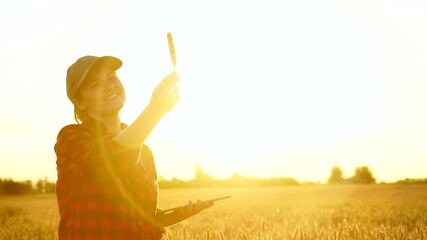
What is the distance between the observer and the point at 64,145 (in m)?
2.56

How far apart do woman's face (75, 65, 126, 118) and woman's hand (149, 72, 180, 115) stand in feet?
2.05

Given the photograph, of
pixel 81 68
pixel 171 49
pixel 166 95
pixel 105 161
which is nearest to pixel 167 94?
pixel 166 95

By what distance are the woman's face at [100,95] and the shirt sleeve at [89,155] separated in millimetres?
143

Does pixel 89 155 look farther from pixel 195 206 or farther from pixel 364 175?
pixel 364 175

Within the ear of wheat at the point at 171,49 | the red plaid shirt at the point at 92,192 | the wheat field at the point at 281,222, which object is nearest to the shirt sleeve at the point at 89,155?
the red plaid shirt at the point at 92,192

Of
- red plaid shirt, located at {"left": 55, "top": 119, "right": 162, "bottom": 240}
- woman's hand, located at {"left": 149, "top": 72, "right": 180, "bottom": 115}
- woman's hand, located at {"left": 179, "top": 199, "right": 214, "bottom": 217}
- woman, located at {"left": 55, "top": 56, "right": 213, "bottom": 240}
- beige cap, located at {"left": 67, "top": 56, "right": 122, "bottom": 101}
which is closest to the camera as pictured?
woman's hand, located at {"left": 149, "top": 72, "right": 180, "bottom": 115}

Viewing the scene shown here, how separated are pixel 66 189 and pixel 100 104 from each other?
47 cm

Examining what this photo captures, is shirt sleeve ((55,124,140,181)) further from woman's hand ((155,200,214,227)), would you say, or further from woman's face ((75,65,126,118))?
woman's hand ((155,200,214,227))

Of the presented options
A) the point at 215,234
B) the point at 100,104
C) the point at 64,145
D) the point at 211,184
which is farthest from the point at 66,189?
the point at 211,184

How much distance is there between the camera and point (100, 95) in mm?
2717

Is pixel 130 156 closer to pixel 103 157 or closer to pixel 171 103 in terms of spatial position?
pixel 103 157

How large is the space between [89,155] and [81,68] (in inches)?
24.7

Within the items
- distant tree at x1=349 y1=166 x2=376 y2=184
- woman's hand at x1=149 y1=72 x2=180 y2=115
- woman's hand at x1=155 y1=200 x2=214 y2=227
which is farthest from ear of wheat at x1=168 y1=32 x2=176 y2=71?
distant tree at x1=349 y1=166 x2=376 y2=184

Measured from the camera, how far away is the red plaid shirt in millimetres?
2406
